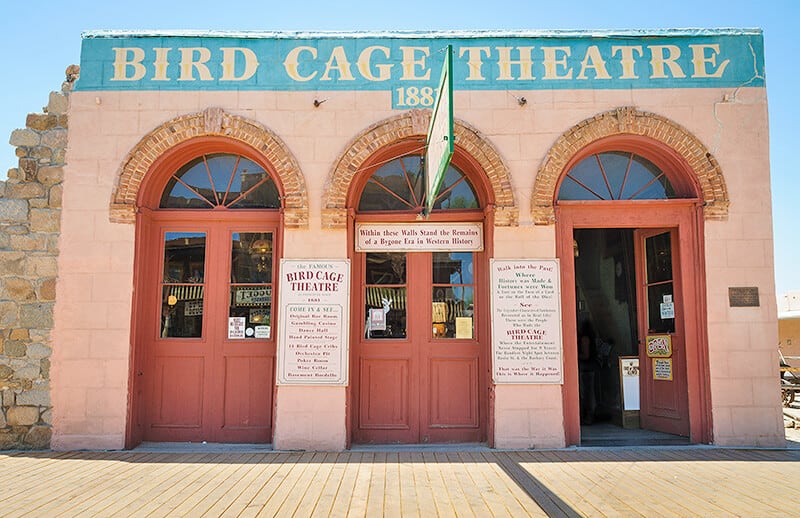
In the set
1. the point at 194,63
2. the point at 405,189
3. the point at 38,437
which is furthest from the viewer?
the point at 405,189

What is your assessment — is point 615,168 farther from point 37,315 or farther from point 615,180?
point 37,315

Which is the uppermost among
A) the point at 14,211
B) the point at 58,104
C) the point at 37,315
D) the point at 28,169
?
the point at 58,104

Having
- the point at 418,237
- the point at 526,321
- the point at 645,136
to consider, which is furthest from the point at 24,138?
the point at 645,136

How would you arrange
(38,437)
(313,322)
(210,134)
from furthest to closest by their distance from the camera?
(210,134)
(313,322)
(38,437)

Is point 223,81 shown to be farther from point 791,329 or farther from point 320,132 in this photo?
point 791,329

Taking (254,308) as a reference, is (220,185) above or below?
above

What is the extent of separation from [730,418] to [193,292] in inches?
255

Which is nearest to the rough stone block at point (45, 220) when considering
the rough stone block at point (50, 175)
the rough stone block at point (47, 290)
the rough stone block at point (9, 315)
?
the rough stone block at point (50, 175)

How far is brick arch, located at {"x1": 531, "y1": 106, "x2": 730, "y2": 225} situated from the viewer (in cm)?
759

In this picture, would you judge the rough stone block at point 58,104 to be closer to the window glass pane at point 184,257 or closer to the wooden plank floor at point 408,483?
the window glass pane at point 184,257

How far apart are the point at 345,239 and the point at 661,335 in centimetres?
422

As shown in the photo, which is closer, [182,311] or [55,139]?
[55,139]

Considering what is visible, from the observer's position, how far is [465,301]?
25.9ft

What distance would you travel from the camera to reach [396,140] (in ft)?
A: 25.2
